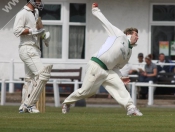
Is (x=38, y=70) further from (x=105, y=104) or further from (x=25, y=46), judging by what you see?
(x=105, y=104)

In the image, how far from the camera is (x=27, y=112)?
1584cm

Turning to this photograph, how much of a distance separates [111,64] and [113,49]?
0.89 ft

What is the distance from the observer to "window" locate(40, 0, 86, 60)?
29500mm

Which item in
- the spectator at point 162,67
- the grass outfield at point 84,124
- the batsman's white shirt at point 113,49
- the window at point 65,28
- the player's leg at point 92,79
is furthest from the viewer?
the window at point 65,28

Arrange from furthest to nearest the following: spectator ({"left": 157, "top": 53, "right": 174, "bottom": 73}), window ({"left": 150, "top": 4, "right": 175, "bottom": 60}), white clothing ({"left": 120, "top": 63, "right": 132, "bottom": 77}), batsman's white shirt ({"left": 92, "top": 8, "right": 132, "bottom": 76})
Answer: window ({"left": 150, "top": 4, "right": 175, "bottom": 60}) < spectator ({"left": 157, "top": 53, "right": 174, "bottom": 73}) < white clothing ({"left": 120, "top": 63, "right": 132, "bottom": 77}) < batsman's white shirt ({"left": 92, "top": 8, "right": 132, "bottom": 76})

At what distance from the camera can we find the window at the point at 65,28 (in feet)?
96.8

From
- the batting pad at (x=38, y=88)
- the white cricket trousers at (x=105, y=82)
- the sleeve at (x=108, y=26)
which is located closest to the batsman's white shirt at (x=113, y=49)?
the sleeve at (x=108, y=26)

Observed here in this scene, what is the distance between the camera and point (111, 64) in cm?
1505

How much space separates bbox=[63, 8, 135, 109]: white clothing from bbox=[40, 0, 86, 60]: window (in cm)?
1426

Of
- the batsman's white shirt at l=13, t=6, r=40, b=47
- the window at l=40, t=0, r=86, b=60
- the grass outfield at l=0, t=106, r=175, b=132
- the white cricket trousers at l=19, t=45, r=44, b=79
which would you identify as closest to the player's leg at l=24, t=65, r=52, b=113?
the white cricket trousers at l=19, t=45, r=44, b=79

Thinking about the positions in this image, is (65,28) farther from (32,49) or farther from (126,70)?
(32,49)

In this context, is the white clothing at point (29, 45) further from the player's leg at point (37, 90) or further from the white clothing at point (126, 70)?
the white clothing at point (126, 70)

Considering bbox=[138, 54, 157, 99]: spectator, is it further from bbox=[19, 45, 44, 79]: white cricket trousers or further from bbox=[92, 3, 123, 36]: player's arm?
bbox=[92, 3, 123, 36]: player's arm

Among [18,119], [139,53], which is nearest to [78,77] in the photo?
[139,53]
